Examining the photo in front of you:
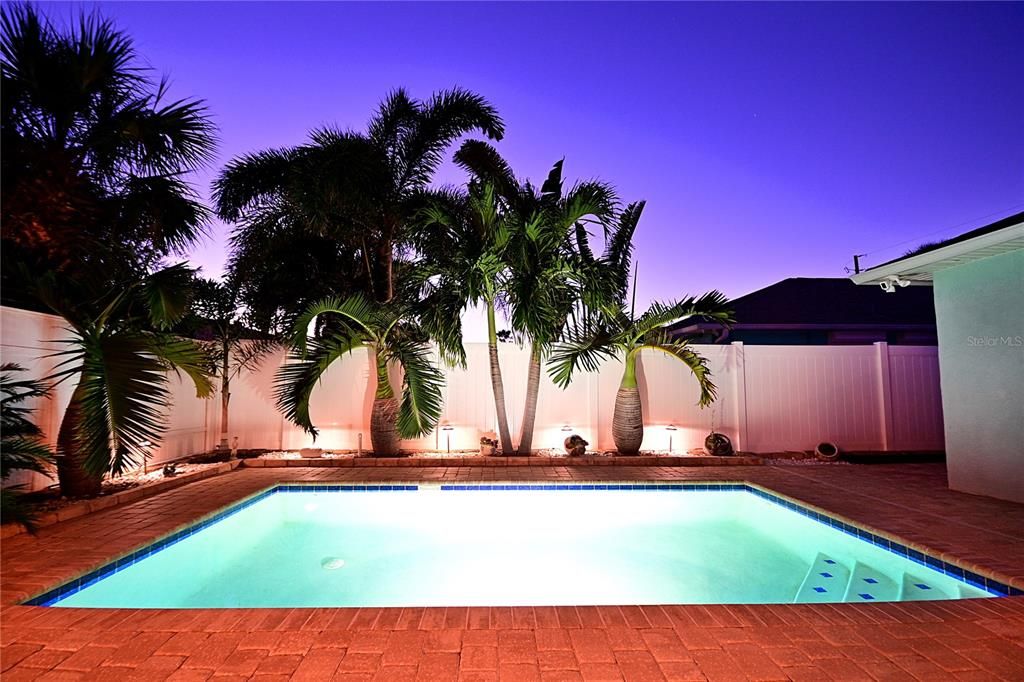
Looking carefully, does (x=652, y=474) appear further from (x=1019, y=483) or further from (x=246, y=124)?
(x=246, y=124)

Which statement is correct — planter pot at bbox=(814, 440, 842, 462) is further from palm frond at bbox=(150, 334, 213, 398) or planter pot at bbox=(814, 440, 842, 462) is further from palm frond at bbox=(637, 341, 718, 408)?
palm frond at bbox=(150, 334, 213, 398)

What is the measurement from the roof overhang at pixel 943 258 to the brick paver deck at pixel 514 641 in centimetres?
280

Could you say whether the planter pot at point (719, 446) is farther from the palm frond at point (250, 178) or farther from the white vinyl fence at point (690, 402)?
the palm frond at point (250, 178)

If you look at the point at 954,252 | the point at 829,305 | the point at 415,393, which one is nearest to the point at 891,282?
the point at 954,252

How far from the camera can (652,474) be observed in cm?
609

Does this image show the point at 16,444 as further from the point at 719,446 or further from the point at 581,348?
the point at 719,446

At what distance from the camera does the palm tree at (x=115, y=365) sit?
3721mm

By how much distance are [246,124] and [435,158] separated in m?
4.32

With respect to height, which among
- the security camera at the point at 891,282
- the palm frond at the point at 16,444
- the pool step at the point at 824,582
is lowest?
the pool step at the point at 824,582

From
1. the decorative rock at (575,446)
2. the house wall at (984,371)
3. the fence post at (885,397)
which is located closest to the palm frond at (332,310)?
the decorative rock at (575,446)

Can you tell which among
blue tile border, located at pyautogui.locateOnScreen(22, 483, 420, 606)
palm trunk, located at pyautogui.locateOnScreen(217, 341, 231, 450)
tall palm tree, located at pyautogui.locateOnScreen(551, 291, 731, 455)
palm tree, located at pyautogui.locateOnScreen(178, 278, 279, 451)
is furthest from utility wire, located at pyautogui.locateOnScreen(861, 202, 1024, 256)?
palm trunk, located at pyautogui.locateOnScreen(217, 341, 231, 450)

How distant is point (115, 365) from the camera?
3.86 metres

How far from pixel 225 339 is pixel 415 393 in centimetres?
310

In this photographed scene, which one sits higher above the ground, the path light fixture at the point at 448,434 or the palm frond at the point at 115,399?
the palm frond at the point at 115,399
